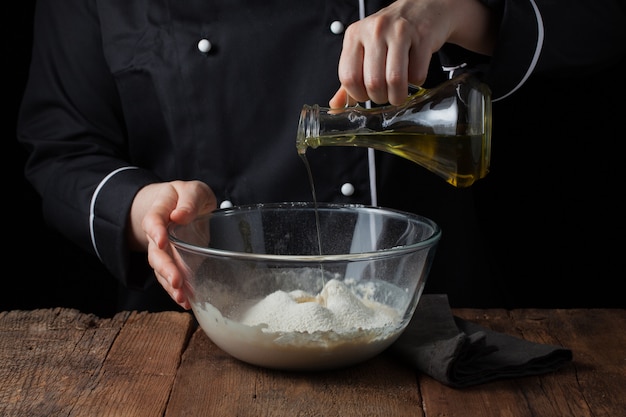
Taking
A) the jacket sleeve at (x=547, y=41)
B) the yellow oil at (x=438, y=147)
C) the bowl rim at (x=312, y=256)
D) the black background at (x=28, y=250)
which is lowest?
the black background at (x=28, y=250)

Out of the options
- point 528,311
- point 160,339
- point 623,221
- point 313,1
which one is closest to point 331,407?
point 160,339

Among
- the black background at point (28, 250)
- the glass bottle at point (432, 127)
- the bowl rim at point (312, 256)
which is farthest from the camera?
the black background at point (28, 250)

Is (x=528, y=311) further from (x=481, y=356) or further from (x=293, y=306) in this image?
(x=293, y=306)

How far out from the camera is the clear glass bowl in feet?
3.01

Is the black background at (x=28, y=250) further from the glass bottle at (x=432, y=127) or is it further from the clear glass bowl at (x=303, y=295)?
the glass bottle at (x=432, y=127)

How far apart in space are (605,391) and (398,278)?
250 millimetres

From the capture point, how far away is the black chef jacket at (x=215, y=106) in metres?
1.32

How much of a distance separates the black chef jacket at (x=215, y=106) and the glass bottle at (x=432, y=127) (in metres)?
0.25

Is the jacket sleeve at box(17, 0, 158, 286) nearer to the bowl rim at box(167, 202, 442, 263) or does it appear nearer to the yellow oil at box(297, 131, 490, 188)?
the bowl rim at box(167, 202, 442, 263)

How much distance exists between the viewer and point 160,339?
1.06 meters

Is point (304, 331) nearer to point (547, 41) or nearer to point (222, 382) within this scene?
point (222, 382)

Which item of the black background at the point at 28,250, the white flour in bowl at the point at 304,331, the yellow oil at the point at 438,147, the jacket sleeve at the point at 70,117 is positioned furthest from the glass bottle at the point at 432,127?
the black background at the point at 28,250

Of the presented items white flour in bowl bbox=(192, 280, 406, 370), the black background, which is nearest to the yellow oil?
white flour in bowl bbox=(192, 280, 406, 370)

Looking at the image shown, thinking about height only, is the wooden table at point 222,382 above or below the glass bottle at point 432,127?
below
